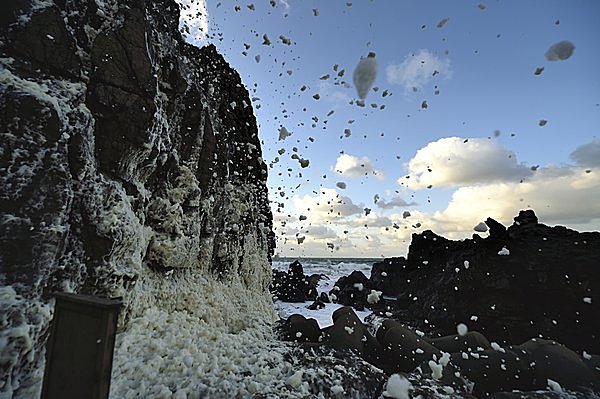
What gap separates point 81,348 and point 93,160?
1.59m

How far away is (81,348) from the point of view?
4.71ft

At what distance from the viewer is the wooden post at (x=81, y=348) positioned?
1.38m

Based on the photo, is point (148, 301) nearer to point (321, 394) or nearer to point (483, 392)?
point (321, 394)

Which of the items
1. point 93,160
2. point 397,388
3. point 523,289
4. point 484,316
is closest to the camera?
point 93,160

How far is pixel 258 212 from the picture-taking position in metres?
7.11

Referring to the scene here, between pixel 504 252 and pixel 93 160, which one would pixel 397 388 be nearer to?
pixel 93 160

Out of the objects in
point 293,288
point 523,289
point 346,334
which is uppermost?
point 523,289

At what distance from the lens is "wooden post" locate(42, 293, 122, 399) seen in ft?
4.51

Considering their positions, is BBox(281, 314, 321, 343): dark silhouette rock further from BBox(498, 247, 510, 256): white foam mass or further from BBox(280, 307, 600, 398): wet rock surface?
BBox(498, 247, 510, 256): white foam mass

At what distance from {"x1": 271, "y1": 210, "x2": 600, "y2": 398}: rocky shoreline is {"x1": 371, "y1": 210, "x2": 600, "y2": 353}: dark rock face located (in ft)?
0.08

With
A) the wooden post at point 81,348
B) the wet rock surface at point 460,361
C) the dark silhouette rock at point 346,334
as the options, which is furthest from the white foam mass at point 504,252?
the wooden post at point 81,348

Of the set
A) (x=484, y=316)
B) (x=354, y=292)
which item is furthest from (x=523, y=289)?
(x=354, y=292)

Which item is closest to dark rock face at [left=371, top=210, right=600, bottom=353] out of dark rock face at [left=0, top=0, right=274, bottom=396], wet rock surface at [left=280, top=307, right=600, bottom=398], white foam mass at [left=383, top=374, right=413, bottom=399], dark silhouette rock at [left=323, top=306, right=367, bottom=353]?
wet rock surface at [left=280, top=307, right=600, bottom=398]

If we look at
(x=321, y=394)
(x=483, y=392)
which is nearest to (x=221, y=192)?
(x=321, y=394)
